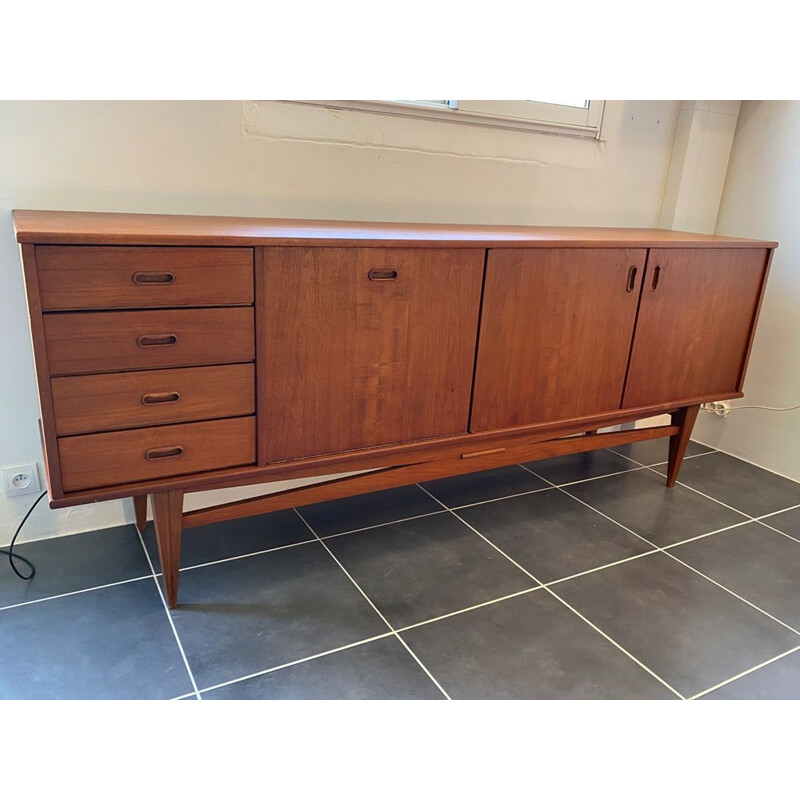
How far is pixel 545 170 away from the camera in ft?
7.76

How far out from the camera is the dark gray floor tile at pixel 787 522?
7.27ft

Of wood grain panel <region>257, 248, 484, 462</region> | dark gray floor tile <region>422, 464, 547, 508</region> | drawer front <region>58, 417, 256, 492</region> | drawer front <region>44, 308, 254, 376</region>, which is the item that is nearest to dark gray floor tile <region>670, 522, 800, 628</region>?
dark gray floor tile <region>422, 464, 547, 508</region>

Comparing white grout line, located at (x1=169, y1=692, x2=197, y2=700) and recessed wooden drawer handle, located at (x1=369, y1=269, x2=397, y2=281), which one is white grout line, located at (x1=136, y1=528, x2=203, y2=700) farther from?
recessed wooden drawer handle, located at (x1=369, y1=269, x2=397, y2=281)

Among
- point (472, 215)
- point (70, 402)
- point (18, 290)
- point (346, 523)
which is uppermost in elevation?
point (472, 215)

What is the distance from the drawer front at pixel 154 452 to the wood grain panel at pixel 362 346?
0.07 meters

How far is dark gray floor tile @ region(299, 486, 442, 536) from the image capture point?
2.06m

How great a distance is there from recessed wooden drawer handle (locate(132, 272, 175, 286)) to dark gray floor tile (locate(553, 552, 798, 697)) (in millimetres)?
1230

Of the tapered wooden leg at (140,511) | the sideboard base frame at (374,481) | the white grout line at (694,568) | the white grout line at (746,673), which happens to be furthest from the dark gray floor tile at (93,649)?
the white grout line at (694,568)

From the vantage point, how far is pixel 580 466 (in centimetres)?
259

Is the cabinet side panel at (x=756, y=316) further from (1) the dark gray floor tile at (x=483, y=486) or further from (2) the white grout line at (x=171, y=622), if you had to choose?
(2) the white grout line at (x=171, y=622)

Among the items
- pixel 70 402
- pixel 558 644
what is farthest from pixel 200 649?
pixel 558 644

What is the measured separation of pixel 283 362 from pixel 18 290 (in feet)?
2.31
